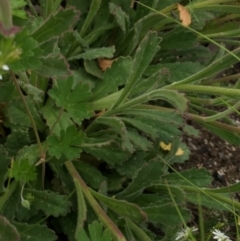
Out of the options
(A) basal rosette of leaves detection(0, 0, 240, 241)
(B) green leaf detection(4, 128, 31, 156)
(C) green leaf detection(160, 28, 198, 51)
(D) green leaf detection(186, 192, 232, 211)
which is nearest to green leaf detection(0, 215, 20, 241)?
(A) basal rosette of leaves detection(0, 0, 240, 241)

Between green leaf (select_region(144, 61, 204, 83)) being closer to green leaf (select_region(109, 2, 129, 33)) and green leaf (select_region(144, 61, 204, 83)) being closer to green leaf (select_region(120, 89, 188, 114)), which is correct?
green leaf (select_region(109, 2, 129, 33))

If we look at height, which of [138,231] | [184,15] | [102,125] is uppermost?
[184,15]

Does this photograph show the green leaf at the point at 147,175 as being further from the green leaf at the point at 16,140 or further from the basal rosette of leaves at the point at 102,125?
the green leaf at the point at 16,140

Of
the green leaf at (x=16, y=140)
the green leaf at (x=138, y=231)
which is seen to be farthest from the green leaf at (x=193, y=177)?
the green leaf at (x=16, y=140)

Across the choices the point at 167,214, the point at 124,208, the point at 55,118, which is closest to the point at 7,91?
the point at 55,118

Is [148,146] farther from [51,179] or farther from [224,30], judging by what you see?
[224,30]

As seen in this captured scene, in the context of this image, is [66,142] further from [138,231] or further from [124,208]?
[138,231]
